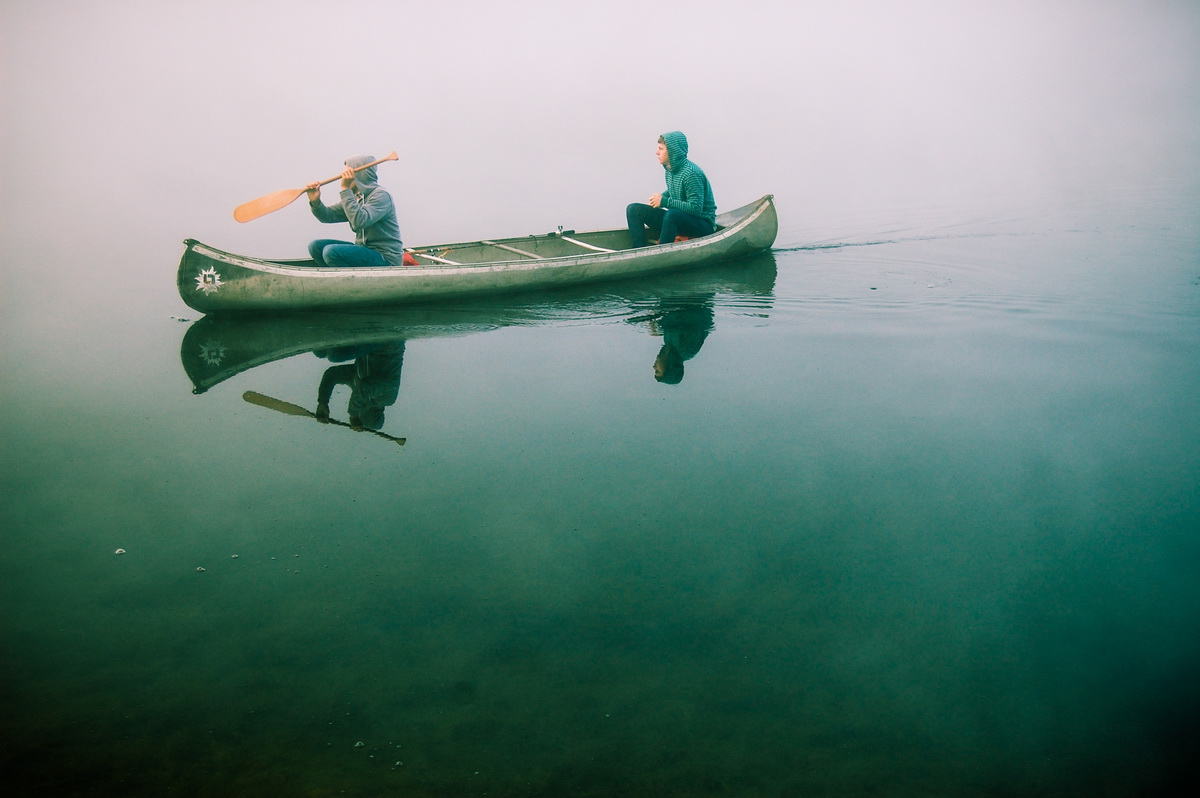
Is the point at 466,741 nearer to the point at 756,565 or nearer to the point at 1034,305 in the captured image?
the point at 756,565

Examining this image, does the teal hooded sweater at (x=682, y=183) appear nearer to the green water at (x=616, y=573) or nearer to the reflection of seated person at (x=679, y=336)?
the reflection of seated person at (x=679, y=336)

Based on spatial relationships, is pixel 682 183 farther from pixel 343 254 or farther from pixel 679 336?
pixel 343 254

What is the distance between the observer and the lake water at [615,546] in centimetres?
242

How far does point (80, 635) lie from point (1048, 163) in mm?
22600

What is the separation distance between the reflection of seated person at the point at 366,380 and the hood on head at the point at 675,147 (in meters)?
3.58

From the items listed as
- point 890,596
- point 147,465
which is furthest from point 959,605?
point 147,465

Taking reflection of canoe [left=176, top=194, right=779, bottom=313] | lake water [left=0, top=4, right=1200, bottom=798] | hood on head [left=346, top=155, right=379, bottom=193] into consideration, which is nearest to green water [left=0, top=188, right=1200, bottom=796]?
lake water [left=0, top=4, right=1200, bottom=798]

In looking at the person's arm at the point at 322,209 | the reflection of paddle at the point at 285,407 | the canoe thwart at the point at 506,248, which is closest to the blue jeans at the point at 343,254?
the person's arm at the point at 322,209

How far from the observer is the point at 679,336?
6.79 m

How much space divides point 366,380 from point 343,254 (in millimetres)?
1707

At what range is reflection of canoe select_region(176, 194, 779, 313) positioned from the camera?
22.1 feet

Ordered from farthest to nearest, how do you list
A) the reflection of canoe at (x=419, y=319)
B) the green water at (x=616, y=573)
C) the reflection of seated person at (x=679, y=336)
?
the reflection of canoe at (x=419, y=319), the reflection of seated person at (x=679, y=336), the green water at (x=616, y=573)

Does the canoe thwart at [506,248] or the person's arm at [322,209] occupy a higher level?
the person's arm at [322,209]

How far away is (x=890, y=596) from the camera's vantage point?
3.13 m
